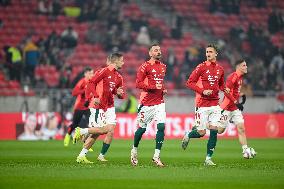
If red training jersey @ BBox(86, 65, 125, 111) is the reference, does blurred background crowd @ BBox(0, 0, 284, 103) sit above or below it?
above

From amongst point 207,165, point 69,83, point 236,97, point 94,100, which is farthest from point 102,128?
point 69,83

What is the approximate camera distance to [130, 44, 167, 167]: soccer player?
16250mm

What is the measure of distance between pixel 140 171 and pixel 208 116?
2.52 meters

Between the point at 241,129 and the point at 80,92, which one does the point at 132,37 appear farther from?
the point at 241,129

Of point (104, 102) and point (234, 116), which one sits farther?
point (234, 116)

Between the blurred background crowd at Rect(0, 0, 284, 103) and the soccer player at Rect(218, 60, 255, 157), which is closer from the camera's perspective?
the soccer player at Rect(218, 60, 255, 157)

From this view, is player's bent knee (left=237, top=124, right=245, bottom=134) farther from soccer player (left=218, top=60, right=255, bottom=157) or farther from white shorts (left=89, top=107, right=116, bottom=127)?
white shorts (left=89, top=107, right=116, bottom=127)

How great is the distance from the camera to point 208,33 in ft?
129

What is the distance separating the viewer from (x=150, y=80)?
16.4m

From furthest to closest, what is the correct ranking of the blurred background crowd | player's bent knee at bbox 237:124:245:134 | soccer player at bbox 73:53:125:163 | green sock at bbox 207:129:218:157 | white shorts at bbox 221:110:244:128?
the blurred background crowd
white shorts at bbox 221:110:244:128
player's bent knee at bbox 237:124:245:134
soccer player at bbox 73:53:125:163
green sock at bbox 207:129:218:157

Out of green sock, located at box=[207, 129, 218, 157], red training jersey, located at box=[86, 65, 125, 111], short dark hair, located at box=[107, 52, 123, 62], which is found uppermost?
short dark hair, located at box=[107, 52, 123, 62]

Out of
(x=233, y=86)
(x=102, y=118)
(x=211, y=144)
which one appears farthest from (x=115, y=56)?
(x=233, y=86)

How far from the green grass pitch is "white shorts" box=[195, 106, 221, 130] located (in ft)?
2.75

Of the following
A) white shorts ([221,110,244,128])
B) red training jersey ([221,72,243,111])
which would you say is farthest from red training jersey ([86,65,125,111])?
white shorts ([221,110,244,128])
